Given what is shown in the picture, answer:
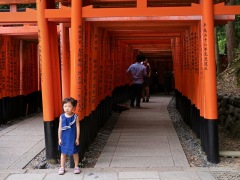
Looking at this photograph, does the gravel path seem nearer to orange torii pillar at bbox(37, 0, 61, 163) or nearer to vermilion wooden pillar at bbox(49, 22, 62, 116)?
orange torii pillar at bbox(37, 0, 61, 163)

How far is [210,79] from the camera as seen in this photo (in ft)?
20.4

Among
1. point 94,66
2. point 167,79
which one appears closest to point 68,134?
point 94,66

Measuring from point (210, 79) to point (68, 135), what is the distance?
7.86 ft

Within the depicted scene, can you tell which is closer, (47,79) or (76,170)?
(76,170)

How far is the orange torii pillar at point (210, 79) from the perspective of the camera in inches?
245

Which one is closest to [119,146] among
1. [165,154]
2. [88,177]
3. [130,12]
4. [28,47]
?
[165,154]

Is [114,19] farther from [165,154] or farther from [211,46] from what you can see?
[165,154]

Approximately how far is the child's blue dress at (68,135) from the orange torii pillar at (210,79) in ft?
7.09

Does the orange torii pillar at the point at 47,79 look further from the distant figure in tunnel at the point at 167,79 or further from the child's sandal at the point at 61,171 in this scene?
the distant figure in tunnel at the point at 167,79

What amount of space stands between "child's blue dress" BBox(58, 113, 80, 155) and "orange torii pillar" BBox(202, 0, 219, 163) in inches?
85.1

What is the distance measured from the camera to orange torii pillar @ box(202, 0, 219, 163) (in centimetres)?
622

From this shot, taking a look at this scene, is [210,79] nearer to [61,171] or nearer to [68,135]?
[68,135]

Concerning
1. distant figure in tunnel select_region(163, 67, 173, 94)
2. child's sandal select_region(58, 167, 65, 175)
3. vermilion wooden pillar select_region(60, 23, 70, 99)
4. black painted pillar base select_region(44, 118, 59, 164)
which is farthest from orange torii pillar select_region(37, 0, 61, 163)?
distant figure in tunnel select_region(163, 67, 173, 94)

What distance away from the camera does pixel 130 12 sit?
6426 millimetres
